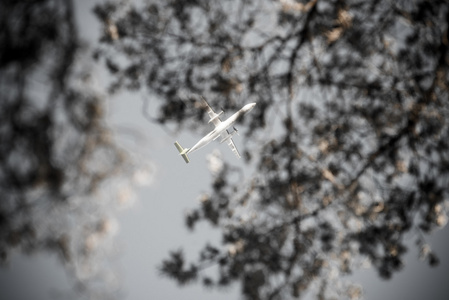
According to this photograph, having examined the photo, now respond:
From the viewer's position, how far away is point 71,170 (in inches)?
144

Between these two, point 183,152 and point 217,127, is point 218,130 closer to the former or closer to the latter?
point 217,127

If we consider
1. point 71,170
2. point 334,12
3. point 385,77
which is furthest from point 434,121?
point 71,170

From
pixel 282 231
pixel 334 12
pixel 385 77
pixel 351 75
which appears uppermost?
pixel 334 12

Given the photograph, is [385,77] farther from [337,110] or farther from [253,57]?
[253,57]

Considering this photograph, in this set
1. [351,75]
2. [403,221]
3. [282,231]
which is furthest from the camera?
[351,75]

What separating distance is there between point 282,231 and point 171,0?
2.62m

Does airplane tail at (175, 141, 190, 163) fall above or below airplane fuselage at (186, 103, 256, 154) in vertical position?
above

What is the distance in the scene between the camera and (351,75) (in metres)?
2.98

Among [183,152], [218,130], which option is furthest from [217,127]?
[183,152]

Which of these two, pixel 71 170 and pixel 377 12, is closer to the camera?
pixel 377 12

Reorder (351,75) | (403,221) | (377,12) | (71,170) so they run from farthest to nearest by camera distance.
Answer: (71,170) < (351,75) < (377,12) < (403,221)

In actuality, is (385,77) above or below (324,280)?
above

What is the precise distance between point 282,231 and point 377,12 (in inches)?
98.6

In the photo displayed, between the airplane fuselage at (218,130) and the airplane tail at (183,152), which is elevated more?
the airplane tail at (183,152)
